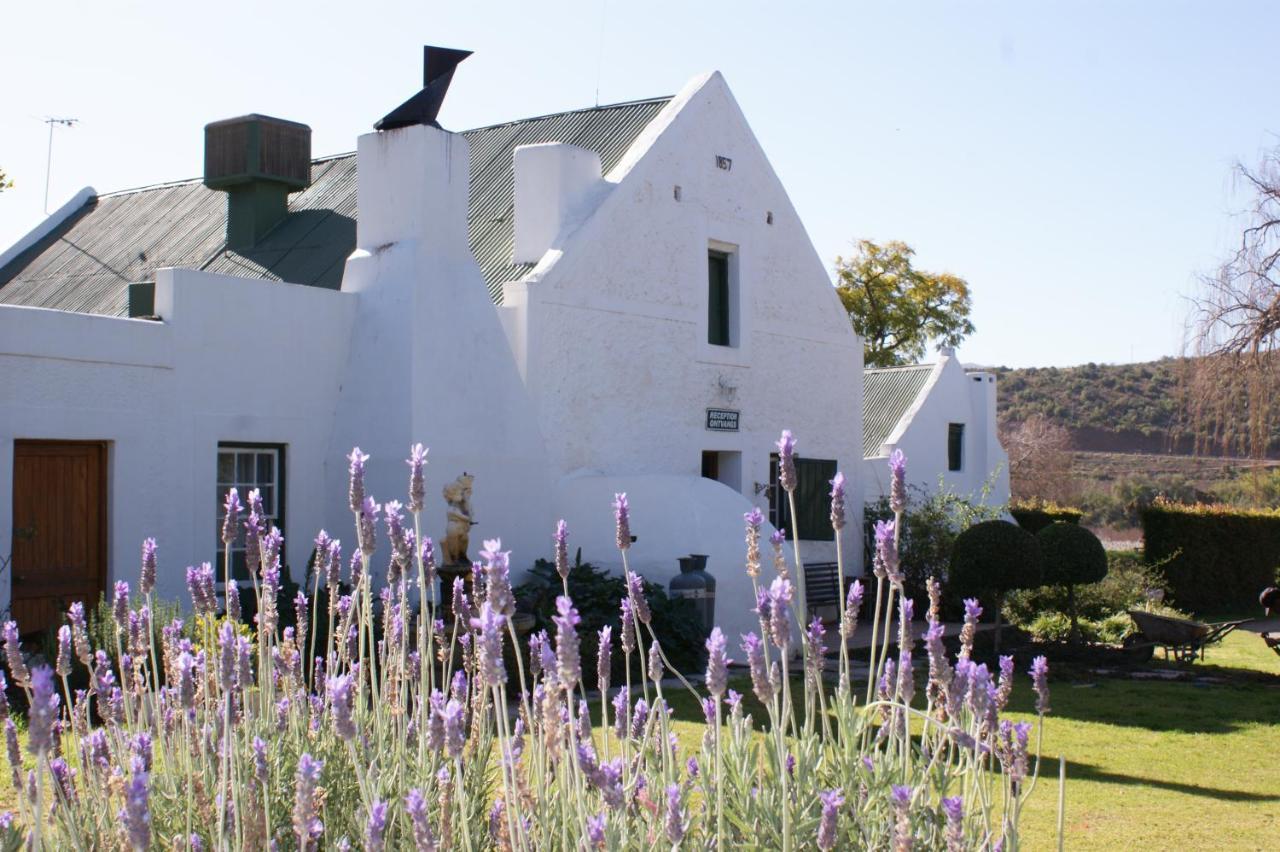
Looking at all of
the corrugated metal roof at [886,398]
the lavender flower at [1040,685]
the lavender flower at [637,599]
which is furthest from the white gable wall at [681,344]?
the lavender flower at [1040,685]

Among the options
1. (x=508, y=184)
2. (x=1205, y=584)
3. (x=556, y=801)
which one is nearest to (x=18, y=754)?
(x=556, y=801)

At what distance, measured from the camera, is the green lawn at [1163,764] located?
7.59 m

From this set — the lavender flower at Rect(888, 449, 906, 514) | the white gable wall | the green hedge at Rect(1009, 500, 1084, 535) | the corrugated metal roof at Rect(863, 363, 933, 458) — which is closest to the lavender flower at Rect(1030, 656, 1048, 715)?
the lavender flower at Rect(888, 449, 906, 514)

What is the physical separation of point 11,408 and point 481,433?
15.1 feet

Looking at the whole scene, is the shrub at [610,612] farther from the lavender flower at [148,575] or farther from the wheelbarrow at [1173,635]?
the lavender flower at [148,575]

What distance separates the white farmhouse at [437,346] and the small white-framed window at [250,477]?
0.03 m

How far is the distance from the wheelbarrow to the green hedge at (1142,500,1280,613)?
7.32 m

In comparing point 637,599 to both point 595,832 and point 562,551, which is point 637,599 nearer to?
point 562,551

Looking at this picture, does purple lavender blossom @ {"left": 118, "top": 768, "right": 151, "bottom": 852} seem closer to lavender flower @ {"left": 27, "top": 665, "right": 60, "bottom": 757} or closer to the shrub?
lavender flower @ {"left": 27, "top": 665, "right": 60, "bottom": 757}

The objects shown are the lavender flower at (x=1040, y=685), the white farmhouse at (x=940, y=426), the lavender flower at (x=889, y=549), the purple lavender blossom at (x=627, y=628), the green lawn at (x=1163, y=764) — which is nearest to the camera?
the lavender flower at (x=889, y=549)

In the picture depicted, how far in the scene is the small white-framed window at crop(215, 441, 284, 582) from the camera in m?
12.7

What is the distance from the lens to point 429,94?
46.1ft

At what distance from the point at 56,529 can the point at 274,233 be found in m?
6.97

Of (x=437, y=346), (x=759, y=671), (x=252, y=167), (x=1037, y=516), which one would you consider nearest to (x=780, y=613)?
(x=759, y=671)
